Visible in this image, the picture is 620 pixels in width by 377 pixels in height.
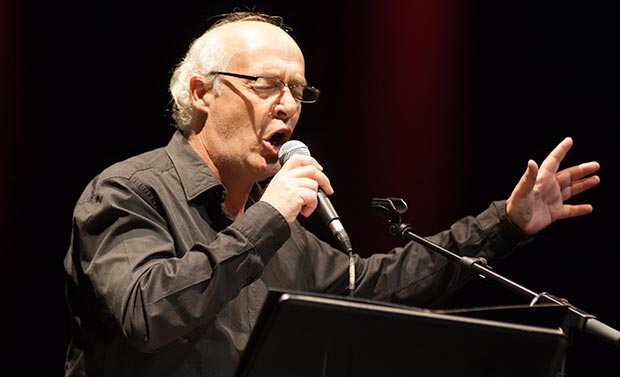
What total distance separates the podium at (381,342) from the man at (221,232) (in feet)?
1.70

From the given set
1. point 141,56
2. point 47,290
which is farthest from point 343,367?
point 141,56

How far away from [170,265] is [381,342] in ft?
2.19

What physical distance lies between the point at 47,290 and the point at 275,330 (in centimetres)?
211

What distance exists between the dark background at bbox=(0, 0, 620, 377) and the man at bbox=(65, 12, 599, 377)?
79 cm

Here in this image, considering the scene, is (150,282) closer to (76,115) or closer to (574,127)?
(76,115)

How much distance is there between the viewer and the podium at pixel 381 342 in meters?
1.23

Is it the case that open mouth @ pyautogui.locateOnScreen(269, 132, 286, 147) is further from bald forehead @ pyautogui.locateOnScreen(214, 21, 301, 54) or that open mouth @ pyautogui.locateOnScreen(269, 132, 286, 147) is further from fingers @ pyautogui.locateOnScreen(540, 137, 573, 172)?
fingers @ pyautogui.locateOnScreen(540, 137, 573, 172)

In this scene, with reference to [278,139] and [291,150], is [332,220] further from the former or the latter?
[278,139]

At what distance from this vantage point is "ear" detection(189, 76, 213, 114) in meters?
2.45

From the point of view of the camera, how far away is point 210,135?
242cm

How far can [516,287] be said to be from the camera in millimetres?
1905

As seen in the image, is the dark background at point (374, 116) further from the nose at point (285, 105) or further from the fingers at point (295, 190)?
the fingers at point (295, 190)

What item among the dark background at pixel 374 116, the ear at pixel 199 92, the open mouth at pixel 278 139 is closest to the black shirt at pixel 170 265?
the ear at pixel 199 92

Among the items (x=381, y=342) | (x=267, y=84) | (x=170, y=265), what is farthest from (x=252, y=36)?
(x=381, y=342)
